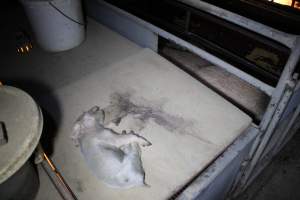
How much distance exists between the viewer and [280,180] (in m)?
1.87

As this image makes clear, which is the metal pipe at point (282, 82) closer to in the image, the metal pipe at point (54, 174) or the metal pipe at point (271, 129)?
the metal pipe at point (271, 129)

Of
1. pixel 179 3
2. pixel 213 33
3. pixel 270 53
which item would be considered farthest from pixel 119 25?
pixel 270 53

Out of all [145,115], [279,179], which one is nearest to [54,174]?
[145,115]

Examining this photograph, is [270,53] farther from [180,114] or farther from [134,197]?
[134,197]

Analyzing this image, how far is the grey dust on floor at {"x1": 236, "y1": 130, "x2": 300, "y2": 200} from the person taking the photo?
1.78 meters

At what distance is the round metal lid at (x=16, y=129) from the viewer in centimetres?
68

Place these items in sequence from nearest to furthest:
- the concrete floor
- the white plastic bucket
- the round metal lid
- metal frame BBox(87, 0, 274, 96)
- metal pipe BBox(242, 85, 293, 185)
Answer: the round metal lid < metal pipe BBox(242, 85, 293, 185) < metal frame BBox(87, 0, 274, 96) < the white plastic bucket < the concrete floor

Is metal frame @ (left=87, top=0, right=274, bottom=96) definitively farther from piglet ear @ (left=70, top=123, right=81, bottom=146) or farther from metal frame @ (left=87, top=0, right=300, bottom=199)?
piglet ear @ (left=70, top=123, right=81, bottom=146)

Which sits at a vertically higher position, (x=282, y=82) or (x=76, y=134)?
(x=282, y=82)

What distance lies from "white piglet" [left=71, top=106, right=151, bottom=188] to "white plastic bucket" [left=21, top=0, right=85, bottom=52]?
2.33ft

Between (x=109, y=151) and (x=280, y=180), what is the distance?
61.2 inches

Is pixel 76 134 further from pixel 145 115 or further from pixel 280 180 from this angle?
pixel 280 180

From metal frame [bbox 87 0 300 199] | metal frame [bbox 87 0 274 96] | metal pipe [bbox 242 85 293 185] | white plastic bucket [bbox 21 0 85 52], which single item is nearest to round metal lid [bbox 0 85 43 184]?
metal frame [bbox 87 0 300 199]

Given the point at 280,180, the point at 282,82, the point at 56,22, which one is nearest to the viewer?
the point at 282,82
